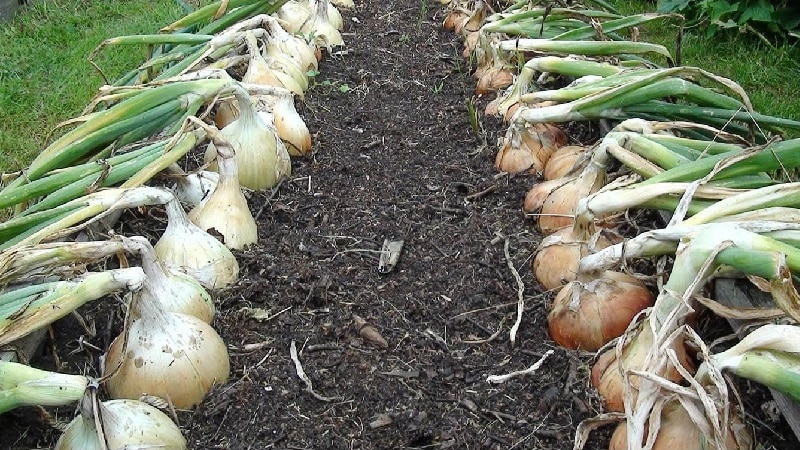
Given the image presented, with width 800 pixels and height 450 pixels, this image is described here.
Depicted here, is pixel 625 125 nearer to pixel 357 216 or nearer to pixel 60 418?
pixel 357 216

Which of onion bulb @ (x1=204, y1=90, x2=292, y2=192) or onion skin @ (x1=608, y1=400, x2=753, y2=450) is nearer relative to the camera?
onion skin @ (x1=608, y1=400, x2=753, y2=450)

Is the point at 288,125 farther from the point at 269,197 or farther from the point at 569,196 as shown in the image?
the point at 569,196

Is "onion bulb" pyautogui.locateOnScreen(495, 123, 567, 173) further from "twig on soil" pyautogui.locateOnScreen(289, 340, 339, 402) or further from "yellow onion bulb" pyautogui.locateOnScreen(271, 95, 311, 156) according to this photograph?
"twig on soil" pyautogui.locateOnScreen(289, 340, 339, 402)

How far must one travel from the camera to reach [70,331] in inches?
73.4

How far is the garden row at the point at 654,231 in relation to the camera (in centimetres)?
134

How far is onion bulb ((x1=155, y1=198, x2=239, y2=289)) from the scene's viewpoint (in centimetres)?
193

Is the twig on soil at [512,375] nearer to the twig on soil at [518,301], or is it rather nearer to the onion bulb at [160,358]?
the twig on soil at [518,301]

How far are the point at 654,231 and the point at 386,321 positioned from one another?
694 millimetres

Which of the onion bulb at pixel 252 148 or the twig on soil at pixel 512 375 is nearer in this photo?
the twig on soil at pixel 512 375

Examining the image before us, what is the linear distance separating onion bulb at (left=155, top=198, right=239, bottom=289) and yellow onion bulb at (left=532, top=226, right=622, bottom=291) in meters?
0.83

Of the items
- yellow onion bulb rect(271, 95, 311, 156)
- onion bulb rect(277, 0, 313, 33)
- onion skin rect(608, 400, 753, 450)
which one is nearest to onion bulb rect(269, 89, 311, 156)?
yellow onion bulb rect(271, 95, 311, 156)

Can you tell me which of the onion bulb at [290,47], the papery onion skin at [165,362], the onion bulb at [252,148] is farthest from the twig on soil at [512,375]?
the onion bulb at [290,47]

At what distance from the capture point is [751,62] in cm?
402

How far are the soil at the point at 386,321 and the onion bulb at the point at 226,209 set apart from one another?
0.06m
